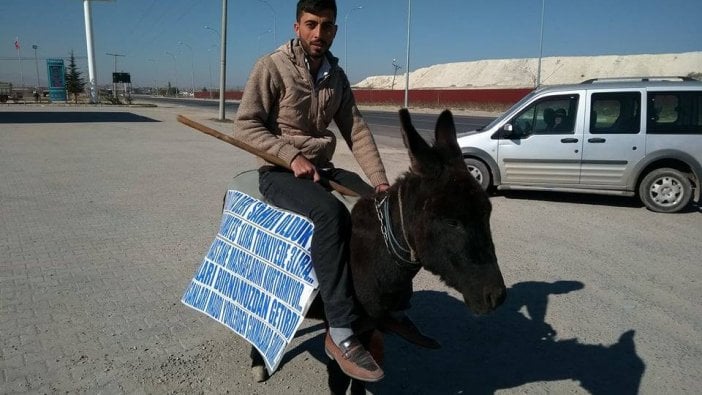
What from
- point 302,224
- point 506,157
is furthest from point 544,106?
point 302,224

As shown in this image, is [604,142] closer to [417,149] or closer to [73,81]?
[417,149]

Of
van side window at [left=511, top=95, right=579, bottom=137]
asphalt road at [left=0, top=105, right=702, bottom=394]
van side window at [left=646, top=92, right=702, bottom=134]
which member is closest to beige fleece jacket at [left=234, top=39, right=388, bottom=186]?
asphalt road at [left=0, top=105, right=702, bottom=394]

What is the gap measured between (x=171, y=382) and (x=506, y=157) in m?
7.31

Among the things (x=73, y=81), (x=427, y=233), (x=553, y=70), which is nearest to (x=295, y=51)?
(x=427, y=233)

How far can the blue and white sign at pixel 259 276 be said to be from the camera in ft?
8.13

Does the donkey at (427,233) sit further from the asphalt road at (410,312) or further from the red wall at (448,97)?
the red wall at (448,97)

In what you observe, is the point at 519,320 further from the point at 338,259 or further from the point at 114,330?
the point at 114,330

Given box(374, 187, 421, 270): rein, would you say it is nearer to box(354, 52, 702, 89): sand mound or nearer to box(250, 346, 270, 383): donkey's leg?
box(250, 346, 270, 383): donkey's leg

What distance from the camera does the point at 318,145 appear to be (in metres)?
2.85

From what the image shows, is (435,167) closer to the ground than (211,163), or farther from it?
farther from it

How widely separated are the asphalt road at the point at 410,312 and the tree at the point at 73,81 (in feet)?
146

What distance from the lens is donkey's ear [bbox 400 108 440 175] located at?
1.89 metres

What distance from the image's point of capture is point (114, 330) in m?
3.66

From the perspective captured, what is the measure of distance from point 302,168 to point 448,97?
176ft
